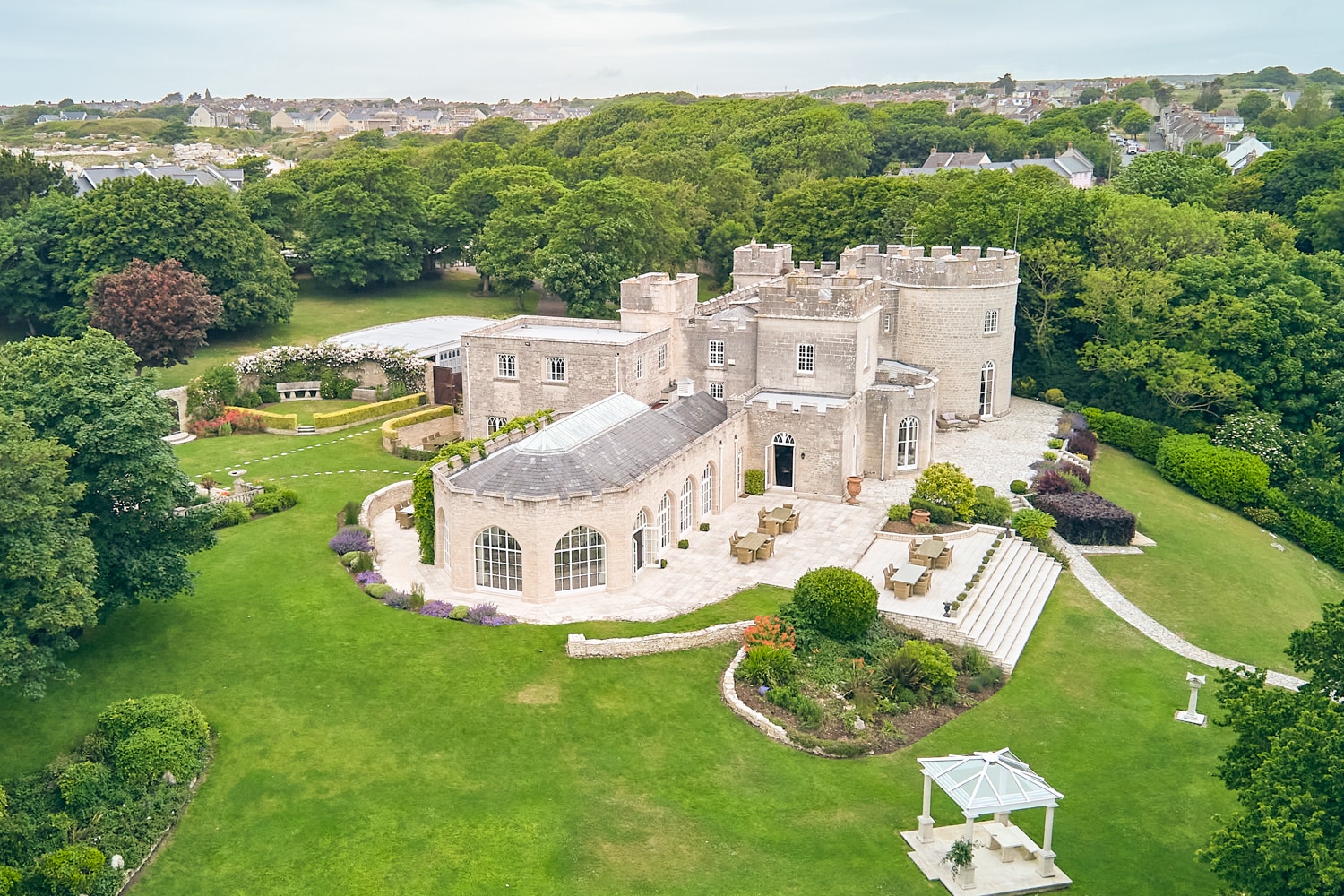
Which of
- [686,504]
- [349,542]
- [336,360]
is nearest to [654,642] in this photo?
[686,504]

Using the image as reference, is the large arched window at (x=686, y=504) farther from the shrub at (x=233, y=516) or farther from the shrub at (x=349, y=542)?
the shrub at (x=233, y=516)

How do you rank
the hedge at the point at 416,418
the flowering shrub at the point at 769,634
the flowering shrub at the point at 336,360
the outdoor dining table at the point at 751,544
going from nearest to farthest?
1. the flowering shrub at the point at 769,634
2. the outdoor dining table at the point at 751,544
3. the hedge at the point at 416,418
4. the flowering shrub at the point at 336,360

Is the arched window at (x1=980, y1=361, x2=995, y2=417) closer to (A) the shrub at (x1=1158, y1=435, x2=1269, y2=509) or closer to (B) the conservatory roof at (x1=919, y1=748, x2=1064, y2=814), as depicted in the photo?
(A) the shrub at (x1=1158, y1=435, x2=1269, y2=509)

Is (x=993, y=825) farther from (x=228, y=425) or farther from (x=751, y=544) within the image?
(x=228, y=425)

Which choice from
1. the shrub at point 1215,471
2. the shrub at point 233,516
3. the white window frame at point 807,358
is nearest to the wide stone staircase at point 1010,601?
the white window frame at point 807,358

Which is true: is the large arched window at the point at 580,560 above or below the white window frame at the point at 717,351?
below

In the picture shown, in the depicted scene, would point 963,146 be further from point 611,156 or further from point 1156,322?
point 1156,322
